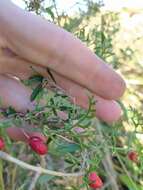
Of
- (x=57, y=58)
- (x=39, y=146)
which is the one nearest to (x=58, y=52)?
(x=57, y=58)

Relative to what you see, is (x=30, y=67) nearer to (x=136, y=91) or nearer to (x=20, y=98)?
(x=20, y=98)

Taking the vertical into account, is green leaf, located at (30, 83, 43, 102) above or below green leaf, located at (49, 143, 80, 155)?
above

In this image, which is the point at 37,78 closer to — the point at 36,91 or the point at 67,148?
the point at 36,91

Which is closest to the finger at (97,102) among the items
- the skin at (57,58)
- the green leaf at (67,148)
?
the skin at (57,58)

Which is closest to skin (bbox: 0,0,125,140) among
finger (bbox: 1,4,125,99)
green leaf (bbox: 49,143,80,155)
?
finger (bbox: 1,4,125,99)

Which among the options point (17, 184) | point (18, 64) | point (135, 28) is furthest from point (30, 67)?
point (135, 28)

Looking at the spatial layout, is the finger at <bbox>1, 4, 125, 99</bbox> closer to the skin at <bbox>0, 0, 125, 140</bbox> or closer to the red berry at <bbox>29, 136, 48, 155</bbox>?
the skin at <bbox>0, 0, 125, 140</bbox>

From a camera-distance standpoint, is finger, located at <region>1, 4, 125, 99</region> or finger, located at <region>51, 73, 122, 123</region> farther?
finger, located at <region>51, 73, 122, 123</region>

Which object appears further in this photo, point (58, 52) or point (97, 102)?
point (97, 102)
